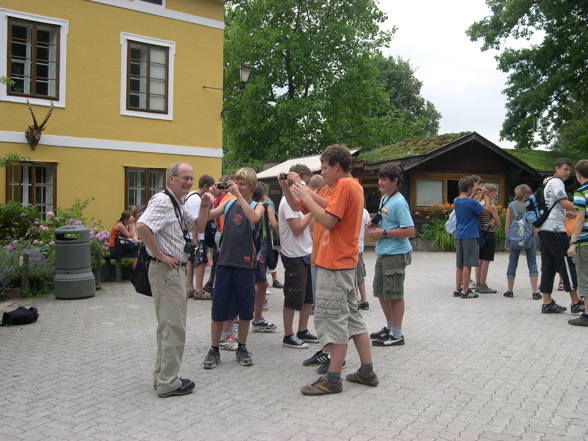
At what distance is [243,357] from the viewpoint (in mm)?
5301

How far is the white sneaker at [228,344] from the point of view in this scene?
5809 mm

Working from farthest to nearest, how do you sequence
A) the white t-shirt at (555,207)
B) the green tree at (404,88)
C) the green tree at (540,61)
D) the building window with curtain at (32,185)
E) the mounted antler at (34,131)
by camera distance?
1. the green tree at (404,88)
2. the green tree at (540,61)
3. the building window with curtain at (32,185)
4. the mounted antler at (34,131)
5. the white t-shirt at (555,207)

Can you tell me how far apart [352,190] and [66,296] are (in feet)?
21.0

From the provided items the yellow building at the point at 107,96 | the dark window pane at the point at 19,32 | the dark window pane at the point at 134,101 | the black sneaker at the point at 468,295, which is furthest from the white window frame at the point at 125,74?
the black sneaker at the point at 468,295

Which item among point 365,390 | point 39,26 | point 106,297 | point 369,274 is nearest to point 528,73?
point 369,274

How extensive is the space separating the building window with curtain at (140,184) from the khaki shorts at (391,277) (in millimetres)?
9990

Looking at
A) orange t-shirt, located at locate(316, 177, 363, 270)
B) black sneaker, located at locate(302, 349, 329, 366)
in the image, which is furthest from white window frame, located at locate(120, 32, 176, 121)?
orange t-shirt, located at locate(316, 177, 363, 270)

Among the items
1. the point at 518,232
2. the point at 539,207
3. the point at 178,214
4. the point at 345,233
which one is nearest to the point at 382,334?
the point at 345,233

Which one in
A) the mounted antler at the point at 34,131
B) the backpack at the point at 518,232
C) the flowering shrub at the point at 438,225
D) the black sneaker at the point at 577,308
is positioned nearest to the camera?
the black sneaker at the point at 577,308

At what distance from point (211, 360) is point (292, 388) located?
95 cm

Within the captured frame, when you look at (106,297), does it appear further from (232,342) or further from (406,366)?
(406,366)

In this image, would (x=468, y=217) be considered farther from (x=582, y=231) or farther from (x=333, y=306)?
(x=333, y=306)

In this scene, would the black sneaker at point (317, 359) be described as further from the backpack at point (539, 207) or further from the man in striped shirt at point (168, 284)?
the backpack at point (539, 207)

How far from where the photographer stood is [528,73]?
26188 mm
